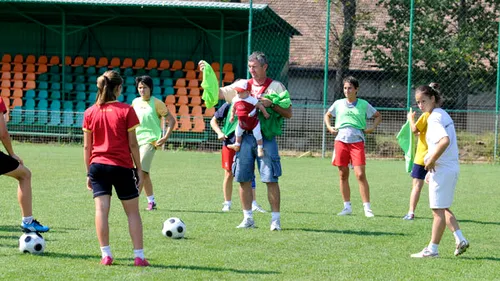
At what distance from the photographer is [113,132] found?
7.27m

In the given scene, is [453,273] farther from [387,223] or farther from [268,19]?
[268,19]

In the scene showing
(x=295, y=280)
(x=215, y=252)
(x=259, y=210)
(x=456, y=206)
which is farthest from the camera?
(x=456, y=206)

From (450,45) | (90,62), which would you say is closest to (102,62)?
(90,62)

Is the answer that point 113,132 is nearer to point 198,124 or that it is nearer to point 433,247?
point 433,247

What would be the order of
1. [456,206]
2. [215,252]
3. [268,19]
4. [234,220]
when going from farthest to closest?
[268,19], [456,206], [234,220], [215,252]

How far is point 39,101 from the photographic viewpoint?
28906 millimetres

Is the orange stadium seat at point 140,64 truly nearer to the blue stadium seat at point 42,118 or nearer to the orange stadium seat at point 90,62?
the orange stadium seat at point 90,62

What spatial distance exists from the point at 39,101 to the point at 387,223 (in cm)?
2015

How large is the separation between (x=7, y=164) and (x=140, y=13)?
21.2 meters

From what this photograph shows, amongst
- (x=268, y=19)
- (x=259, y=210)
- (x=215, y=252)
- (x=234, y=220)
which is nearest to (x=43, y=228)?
(x=215, y=252)

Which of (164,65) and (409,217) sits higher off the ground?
(164,65)

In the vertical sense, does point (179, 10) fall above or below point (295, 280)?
above

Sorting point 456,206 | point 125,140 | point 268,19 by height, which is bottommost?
point 456,206

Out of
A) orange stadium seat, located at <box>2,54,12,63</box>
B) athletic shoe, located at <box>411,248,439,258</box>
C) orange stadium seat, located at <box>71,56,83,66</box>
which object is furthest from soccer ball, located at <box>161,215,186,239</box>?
orange stadium seat, located at <box>2,54,12,63</box>
